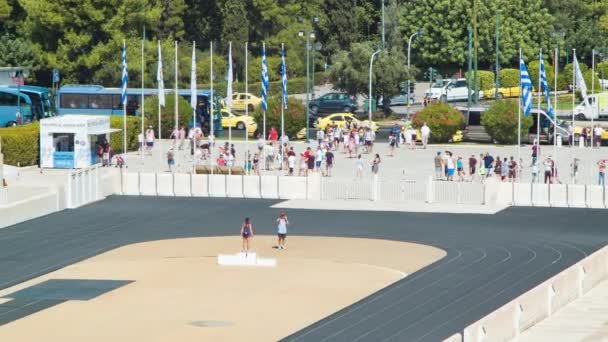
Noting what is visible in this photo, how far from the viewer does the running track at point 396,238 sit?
43562 mm

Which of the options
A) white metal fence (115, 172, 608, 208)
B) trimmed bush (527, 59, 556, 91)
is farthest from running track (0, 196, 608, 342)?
trimmed bush (527, 59, 556, 91)

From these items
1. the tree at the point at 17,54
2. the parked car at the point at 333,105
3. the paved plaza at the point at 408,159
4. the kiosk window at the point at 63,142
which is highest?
the tree at the point at 17,54

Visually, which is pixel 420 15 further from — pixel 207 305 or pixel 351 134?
pixel 207 305

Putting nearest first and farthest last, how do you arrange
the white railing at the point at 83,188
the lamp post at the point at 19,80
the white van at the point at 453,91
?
the white railing at the point at 83,188 → the lamp post at the point at 19,80 → the white van at the point at 453,91

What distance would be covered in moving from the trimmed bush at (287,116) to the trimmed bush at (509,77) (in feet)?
102

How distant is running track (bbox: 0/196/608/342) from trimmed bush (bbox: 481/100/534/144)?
21.9m

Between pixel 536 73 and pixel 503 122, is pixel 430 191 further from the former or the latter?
pixel 536 73

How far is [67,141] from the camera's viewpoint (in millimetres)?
81250

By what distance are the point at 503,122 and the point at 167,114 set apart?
18.9 m

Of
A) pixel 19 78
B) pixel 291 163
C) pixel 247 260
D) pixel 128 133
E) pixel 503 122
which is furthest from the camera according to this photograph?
pixel 19 78

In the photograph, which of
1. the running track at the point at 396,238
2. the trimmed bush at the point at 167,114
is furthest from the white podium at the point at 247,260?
the trimmed bush at the point at 167,114

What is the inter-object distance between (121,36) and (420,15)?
2423 centimetres

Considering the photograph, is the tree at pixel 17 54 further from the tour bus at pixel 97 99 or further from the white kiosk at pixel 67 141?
the white kiosk at pixel 67 141

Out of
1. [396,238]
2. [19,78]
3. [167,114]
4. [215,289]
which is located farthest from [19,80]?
[215,289]
